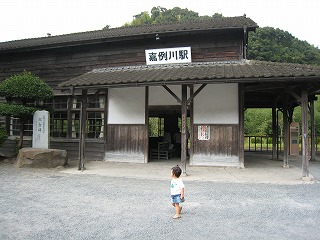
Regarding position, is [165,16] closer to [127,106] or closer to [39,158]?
[127,106]

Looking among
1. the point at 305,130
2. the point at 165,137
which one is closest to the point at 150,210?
the point at 305,130

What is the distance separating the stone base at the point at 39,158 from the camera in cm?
880

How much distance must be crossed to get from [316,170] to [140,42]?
774cm

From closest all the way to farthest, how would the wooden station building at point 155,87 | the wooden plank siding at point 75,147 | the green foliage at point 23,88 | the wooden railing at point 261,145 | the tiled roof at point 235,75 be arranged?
the tiled roof at point 235,75
the wooden station building at point 155,87
the green foliage at point 23,88
the wooden plank siding at point 75,147
the wooden railing at point 261,145

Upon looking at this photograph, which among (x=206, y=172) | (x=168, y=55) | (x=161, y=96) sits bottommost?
(x=206, y=172)

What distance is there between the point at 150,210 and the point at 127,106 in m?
6.07

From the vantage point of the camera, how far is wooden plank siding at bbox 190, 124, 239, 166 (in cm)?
898

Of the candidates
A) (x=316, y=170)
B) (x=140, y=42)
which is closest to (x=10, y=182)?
(x=140, y=42)

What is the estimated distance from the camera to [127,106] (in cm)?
1016

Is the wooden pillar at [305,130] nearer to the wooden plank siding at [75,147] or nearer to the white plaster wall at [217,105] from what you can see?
the white plaster wall at [217,105]

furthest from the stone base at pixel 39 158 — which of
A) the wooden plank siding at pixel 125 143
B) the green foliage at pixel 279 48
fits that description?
the green foliage at pixel 279 48

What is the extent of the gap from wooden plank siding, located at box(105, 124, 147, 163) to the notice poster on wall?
6.92 ft

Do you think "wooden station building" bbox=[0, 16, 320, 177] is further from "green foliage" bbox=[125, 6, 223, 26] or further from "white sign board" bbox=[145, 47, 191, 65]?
"green foliage" bbox=[125, 6, 223, 26]

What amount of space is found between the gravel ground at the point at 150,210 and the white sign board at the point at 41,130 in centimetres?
275
